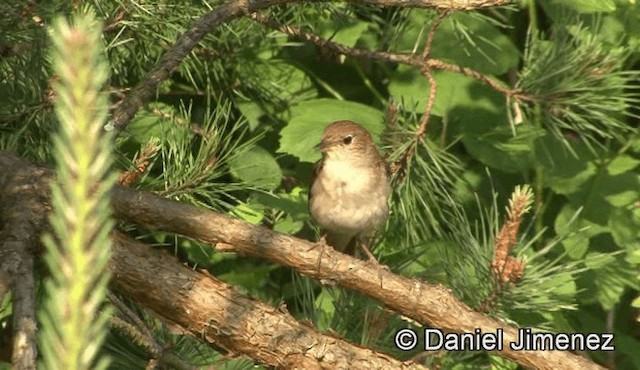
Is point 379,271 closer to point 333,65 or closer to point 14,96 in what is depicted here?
point 14,96

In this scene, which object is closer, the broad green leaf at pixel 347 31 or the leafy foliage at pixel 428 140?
the leafy foliage at pixel 428 140

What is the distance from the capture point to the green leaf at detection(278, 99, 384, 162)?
3.44 metres

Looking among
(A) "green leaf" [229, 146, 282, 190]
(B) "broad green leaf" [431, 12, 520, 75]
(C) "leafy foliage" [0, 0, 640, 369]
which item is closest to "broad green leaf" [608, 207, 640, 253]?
(C) "leafy foliage" [0, 0, 640, 369]

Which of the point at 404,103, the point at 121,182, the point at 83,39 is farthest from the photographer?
the point at 404,103

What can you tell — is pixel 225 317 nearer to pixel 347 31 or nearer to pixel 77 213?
pixel 77 213

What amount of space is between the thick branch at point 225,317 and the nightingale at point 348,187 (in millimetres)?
1407

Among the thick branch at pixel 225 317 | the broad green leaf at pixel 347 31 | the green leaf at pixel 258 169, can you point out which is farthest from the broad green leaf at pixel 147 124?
the thick branch at pixel 225 317

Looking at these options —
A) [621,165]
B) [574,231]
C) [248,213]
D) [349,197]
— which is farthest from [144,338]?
[621,165]

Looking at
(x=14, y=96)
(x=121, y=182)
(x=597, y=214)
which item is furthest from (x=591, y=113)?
(x=14, y=96)

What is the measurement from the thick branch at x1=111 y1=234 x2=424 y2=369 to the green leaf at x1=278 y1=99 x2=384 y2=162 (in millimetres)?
1191

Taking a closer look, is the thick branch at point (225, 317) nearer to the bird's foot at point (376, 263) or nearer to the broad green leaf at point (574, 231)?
the bird's foot at point (376, 263)

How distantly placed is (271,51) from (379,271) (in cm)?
173

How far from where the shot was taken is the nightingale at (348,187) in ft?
12.1

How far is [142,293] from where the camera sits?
2.23m
